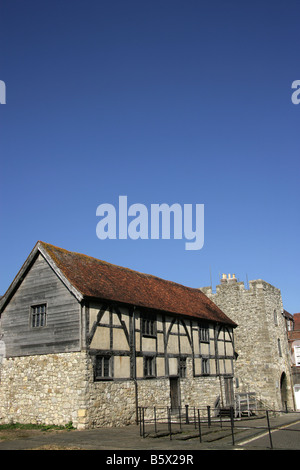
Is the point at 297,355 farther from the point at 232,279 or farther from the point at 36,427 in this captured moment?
the point at 36,427

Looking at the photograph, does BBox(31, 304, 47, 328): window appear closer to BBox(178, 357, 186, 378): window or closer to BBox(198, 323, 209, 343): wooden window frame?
BBox(178, 357, 186, 378): window

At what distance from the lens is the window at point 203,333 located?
2831 centimetres

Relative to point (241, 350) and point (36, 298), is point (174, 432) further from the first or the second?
point (241, 350)

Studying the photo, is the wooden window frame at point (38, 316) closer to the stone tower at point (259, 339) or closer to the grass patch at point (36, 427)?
the grass patch at point (36, 427)

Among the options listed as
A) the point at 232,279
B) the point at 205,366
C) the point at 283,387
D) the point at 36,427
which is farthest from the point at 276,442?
the point at 283,387

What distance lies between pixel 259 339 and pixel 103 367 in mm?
17394

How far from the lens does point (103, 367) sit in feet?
65.5

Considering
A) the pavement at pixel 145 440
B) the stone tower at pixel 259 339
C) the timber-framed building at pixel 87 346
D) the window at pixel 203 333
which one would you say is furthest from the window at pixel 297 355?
the pavement at pixel 145 440

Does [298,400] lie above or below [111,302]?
below

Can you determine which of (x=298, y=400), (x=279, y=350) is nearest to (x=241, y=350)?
(x=279, y=350)
